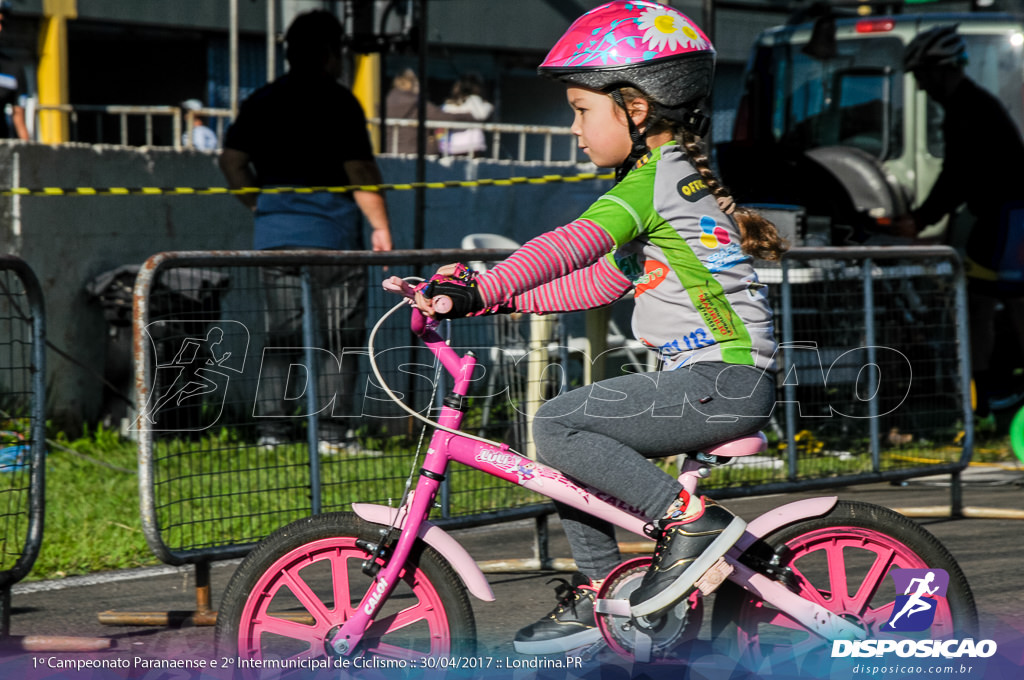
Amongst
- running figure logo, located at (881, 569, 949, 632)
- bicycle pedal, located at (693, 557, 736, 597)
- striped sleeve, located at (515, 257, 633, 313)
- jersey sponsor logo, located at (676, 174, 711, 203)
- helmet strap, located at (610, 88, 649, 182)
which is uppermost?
helmet strap, located at (610, 88, 649, 182)

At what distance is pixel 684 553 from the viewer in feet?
10.6

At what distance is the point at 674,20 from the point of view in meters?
3.48

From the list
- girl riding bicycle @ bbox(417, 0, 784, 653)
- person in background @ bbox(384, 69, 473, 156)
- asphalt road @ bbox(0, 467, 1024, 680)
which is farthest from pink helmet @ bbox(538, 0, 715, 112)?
person in background @ bbox(384, 69, 473, 156)

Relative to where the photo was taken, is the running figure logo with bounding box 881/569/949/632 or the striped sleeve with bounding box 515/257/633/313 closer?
the running figure logo with bounding box 881/569/949/632

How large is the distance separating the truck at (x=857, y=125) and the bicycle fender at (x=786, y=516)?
5238 mm

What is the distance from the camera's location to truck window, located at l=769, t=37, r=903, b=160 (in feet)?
31.1

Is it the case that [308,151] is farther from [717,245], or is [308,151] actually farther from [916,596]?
[916,596]

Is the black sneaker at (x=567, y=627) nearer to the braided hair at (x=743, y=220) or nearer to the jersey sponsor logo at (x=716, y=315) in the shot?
the jersey sponsor logo at (x=716, y=315)

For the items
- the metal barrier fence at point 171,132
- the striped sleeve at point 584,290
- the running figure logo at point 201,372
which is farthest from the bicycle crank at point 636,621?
the metal barrier fence at point 171,132

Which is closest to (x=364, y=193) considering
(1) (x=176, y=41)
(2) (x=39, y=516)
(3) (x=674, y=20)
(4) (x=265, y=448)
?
(4) (x=265, y=448)

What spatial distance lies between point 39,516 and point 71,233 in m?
3.99

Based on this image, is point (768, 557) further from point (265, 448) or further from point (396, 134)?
point (396, 134)

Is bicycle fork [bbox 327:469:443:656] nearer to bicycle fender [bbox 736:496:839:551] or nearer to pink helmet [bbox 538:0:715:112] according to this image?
bicycle fender [bbox 736:496:839:551]

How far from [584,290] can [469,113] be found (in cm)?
Answer: 1138
